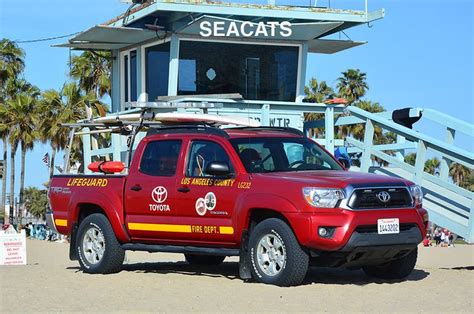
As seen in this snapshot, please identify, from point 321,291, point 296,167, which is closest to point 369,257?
point 321,291

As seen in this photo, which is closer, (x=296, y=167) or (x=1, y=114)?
(x=296, y=167)

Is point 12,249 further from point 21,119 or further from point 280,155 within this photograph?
point 21,119

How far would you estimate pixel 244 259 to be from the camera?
11.2m

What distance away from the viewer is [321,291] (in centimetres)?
1031

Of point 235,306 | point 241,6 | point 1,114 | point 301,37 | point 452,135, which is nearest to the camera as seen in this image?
point 235,306

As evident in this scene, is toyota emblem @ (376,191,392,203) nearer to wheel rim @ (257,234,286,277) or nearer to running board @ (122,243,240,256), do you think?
wheel rim @ (257,234,286,277)

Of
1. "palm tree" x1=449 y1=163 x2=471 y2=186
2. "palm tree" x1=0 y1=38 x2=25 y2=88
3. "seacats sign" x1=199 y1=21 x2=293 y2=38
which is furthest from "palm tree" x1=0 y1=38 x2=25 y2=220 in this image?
"seacats sign" x1=199 y1=21 x2=293 y2=38

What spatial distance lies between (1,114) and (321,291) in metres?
53.4

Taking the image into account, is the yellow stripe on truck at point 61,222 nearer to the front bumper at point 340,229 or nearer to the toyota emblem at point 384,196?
the front bumper at point 340,229

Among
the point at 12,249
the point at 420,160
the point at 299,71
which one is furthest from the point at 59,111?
the point at 420,160

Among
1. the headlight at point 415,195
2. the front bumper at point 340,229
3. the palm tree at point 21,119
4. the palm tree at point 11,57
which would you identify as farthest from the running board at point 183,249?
the palm tree at point 11,57

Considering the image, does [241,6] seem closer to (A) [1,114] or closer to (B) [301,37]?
(B) [301,37]

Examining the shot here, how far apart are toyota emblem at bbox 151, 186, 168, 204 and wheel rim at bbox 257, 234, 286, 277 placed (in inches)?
64.9

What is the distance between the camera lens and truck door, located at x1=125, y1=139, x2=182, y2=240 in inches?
475
